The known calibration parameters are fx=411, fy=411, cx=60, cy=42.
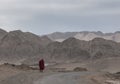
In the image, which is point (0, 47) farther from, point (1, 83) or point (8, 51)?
point (1, 83)

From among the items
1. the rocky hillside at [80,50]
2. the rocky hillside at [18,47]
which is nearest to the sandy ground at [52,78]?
the rocky hillside at [80,50]

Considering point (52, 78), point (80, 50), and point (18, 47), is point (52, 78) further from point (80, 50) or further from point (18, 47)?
point (18, 47)

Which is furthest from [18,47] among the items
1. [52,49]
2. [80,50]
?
[80,50]

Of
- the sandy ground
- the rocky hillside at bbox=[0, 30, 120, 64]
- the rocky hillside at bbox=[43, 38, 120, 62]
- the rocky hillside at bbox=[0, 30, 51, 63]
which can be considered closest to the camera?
the sandy ground

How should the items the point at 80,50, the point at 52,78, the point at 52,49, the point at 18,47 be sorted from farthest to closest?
the point at 18,47 < the point at 52,49 < the point at 80,50 < the point at 52,78

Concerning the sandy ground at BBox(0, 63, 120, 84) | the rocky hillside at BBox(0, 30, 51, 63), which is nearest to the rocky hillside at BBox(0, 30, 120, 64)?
the rocky hillside at BBox(0, 30, 51, 63)

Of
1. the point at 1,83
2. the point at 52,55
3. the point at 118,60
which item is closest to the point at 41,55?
the point at 52,55

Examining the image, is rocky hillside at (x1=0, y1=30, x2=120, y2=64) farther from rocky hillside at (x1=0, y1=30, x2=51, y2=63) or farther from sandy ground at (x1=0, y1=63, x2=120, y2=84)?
sandy ground at (x1=0, y1=63, x2=120, y2=84)

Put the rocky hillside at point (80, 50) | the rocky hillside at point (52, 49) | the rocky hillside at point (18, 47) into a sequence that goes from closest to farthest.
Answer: the rocky hillside at point (80, 50)
the rocky hillside at point (52, 49)
the rocky hillside at point (18, 47)

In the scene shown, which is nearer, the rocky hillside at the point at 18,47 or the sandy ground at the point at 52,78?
the sandy ground at the point at 52,78

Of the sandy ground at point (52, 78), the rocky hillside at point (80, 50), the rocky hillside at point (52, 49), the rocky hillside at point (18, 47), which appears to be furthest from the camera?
the rocky hillside at point (18, 47)

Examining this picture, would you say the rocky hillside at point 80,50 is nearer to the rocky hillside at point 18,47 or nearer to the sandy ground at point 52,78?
the rocky hillside at point 18,47

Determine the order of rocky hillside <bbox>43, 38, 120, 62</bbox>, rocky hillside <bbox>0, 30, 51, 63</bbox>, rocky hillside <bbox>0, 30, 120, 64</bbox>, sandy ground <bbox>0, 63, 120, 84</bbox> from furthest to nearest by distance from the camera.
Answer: rocky hillside <bbox>0, 30, 51, 63</bbox> → rocky hillside <bbox>0, 30, 120, 64</bbox> → rocky hillside <bbox>43, 38, 120, 62</bbox> → sandy ground <bbox>0, 63, 120, 84</bbox>

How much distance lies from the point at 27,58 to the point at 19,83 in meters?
134
